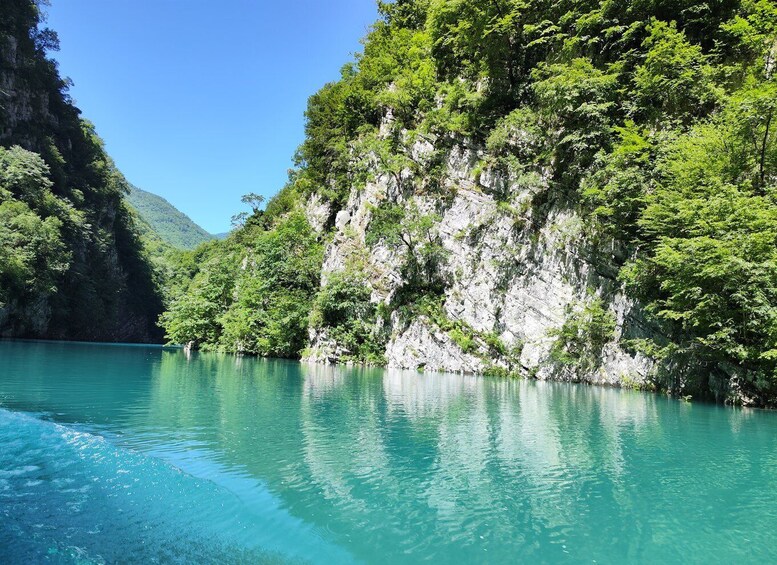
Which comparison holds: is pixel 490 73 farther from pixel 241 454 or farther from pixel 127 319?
pixel 127 319

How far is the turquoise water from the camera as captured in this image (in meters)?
4.92

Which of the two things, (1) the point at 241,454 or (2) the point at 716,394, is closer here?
(1) the point at 241,454

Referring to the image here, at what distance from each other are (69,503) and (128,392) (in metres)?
10.2

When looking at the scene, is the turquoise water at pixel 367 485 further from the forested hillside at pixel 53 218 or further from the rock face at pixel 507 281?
the forested hillside at pixel 53 218

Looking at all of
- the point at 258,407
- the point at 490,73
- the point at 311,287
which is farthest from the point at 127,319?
the point at 258,407

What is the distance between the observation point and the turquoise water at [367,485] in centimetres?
492

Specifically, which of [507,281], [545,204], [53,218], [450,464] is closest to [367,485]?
[450,464]

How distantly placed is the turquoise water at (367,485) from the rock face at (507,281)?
38.7 feet

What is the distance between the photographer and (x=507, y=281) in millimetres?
29016

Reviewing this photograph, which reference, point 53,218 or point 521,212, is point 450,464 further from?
point 53,218

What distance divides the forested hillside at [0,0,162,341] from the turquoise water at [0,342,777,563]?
45.2 m

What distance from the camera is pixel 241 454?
8055mm

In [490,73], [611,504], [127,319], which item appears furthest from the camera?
[127,319]

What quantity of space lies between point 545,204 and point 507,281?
514 centimetres
